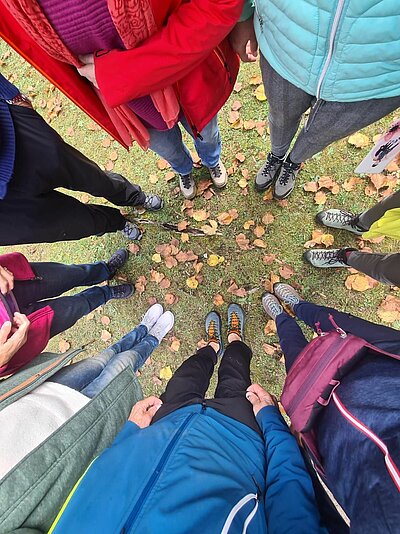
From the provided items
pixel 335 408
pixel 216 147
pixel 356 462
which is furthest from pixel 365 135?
pixel 356 462

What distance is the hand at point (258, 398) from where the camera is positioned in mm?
1702

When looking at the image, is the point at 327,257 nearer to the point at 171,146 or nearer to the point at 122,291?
the point at 171,146

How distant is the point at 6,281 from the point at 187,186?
1.67 metres

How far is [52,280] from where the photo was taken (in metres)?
2.32

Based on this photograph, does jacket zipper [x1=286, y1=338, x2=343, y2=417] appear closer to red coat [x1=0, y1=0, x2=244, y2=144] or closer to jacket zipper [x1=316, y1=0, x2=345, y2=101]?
jacket zipper [x1=316, y1=0, x2=345, y2=101]

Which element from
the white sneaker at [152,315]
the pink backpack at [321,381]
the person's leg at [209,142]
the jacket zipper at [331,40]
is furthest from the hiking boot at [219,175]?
the pink backpack at [321,381]

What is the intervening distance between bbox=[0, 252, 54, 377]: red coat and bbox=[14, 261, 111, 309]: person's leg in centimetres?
8

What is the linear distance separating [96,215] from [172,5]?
4.77 ft

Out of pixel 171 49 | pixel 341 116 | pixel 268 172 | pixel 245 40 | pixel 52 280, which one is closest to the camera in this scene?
pixel 171 49

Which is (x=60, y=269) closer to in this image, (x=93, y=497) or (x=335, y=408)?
(x=93, y=497)

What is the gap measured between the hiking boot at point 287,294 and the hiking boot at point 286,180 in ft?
2.49

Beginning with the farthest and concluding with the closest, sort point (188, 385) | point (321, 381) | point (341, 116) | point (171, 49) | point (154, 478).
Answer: point (188, 385), point (341, 116), point (321, 381), point (171, 49), point (154, 478)

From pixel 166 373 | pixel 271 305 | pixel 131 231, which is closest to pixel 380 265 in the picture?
pixel 271 305

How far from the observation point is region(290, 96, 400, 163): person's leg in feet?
4.82
